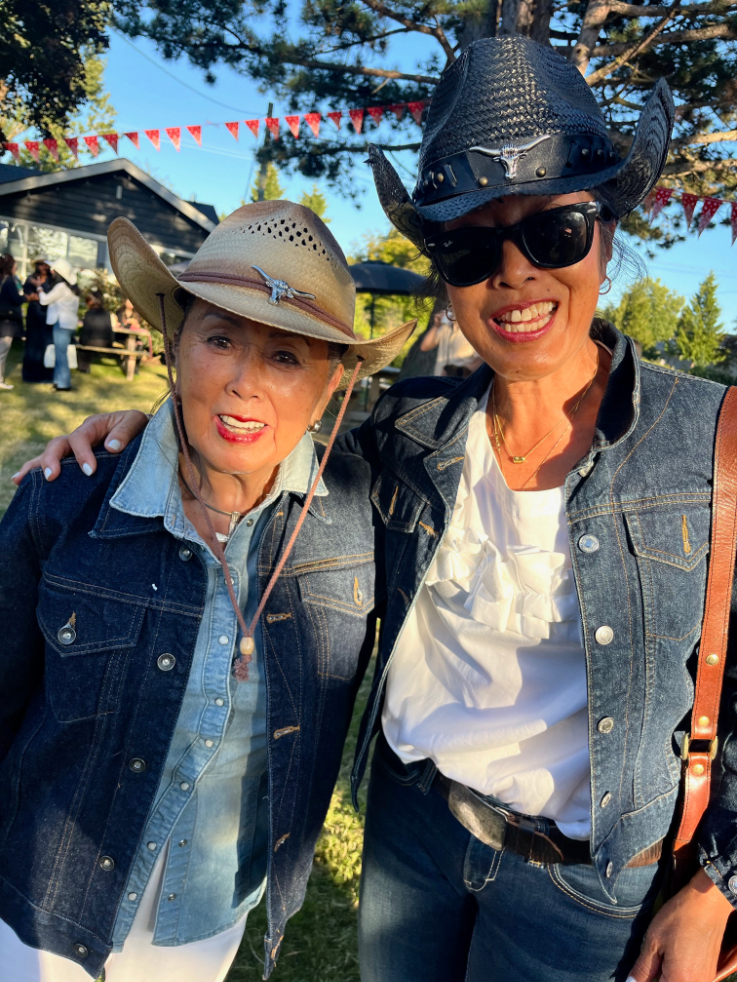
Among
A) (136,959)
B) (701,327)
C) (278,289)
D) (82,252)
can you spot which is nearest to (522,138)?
(278,289)

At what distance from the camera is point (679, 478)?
1444mm

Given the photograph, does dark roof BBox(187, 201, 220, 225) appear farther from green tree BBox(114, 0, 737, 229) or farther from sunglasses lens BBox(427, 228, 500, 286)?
sunglasses lens BBox(427, 228, 500, 286)

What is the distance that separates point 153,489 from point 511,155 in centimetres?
103

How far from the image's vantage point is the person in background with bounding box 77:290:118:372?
13548mm

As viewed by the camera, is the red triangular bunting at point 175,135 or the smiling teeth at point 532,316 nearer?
the smiling teeth at point 532,316

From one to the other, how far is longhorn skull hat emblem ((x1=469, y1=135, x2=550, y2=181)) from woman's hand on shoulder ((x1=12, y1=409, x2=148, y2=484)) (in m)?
0.94

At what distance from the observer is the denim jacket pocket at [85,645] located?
1.59 m

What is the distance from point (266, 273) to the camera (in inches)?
63.2

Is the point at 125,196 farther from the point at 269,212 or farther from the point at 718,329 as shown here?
Answer: the point at 718,329

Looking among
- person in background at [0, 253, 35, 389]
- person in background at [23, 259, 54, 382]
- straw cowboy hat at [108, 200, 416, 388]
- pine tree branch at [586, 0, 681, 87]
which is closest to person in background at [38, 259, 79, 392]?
person in background at [23, 259, 54, 382]

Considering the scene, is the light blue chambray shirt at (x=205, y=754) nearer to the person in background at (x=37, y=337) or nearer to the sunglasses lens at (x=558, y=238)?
the sunglasses lens at (x=558, y=238)

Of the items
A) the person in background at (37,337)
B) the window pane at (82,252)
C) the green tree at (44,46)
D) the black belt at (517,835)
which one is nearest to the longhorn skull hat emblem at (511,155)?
the black belt at (517,835)

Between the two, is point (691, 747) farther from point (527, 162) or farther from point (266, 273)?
point (266, 273)

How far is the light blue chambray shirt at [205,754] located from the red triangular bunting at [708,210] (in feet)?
27.3
